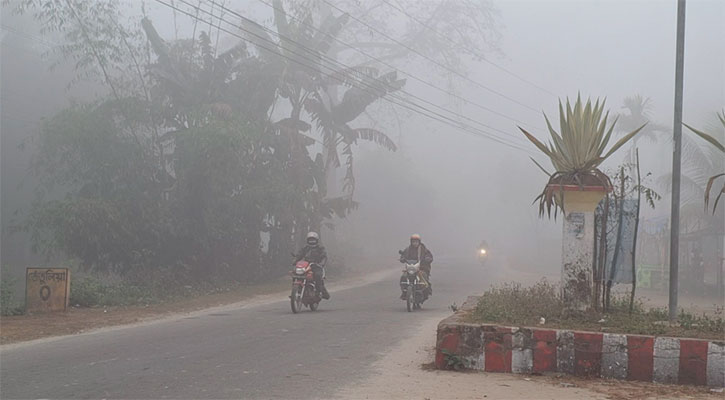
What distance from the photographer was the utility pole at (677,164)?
8797mm

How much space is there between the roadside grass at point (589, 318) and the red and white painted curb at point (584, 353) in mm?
307

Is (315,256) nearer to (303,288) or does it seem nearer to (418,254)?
(303,288)

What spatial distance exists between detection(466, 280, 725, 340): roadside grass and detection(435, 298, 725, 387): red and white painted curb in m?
0.31

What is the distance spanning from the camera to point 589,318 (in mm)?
8336

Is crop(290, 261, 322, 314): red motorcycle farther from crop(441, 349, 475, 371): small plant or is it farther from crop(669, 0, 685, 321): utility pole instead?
crop(669, 0, 685, 321): utility pole

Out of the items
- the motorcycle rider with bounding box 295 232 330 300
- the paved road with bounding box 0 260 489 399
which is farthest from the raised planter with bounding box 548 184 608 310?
the motorcycle rider with bounding box 295 232 330 300

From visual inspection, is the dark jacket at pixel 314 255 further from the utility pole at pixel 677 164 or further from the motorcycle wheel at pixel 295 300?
the utility pole at pixel 677 164

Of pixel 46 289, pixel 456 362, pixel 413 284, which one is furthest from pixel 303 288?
pixel 456 362

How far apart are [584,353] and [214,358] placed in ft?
14.3

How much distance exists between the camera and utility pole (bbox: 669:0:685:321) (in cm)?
880

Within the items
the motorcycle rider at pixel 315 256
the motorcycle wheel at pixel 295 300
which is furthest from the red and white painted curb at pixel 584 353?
the motorcycle rider at pixel 315 256

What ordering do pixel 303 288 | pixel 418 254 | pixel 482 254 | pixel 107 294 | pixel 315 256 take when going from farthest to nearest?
pixel 482 254
pixel 107 294
pixel 418 254
pixel 315 256
pixel 303 288

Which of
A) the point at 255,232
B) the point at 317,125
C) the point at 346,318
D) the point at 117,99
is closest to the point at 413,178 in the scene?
the point at 317,125

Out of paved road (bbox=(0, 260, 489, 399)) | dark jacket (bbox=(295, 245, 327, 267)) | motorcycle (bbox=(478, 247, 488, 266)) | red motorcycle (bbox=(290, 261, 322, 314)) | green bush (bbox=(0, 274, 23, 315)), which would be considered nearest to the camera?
paved road (bbox=(0, 260, 489, 399))
